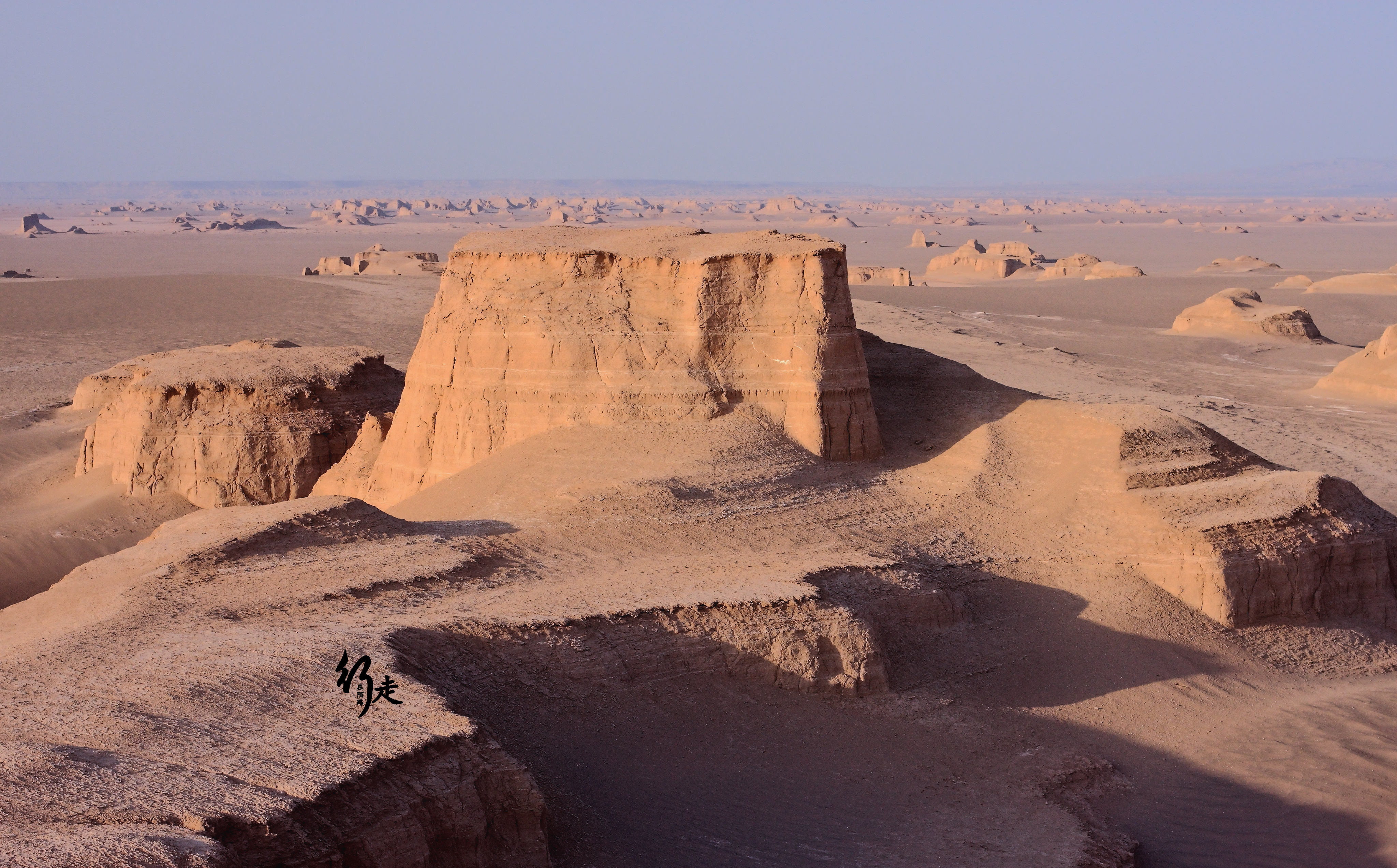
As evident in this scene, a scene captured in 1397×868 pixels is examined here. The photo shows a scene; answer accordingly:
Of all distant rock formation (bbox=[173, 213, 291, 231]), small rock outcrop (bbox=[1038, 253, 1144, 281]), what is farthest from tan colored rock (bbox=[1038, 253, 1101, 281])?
distant rock formation (bbox=[173, 213, 291, 231])

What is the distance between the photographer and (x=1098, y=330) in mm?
36906

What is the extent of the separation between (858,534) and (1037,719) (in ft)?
7.37

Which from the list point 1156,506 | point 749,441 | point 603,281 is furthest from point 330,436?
point 1156,506

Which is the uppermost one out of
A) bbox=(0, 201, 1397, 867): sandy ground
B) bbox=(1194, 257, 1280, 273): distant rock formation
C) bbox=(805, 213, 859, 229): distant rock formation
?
bbox=(805, 213, 859, 229): distant rock formation

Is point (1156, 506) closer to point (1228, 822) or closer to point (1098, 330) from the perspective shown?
point (1228, 822)

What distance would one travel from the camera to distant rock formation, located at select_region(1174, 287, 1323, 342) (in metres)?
33.5

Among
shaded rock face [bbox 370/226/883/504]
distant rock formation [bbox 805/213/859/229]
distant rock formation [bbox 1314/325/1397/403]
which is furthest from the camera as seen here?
distant rock formation [bbox 805/213/859/229]

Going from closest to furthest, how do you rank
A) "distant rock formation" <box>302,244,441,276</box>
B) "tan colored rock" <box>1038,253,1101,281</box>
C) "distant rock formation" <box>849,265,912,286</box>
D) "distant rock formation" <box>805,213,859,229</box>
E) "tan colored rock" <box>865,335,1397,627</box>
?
"tan colored rock" <box>865,335,1397,627</box> < "distant rock formation" <box>302,244,441,276</box> < "distant rock formation" <box>849,265,912,286</box> < "tan colored rock" <box>1038,253,1101,281</box> < "distant rock formation" <box>805,213,859,229</box>

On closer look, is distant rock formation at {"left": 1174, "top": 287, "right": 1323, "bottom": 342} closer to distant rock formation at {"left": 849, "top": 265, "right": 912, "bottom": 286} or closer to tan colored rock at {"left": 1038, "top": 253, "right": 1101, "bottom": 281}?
distant rock formation at {"left": 849, "top": 265, "right": 912, "bottom": 286}

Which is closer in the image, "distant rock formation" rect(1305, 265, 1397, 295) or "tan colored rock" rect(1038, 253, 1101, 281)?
"distant rock formation" rect(1305, 265, 1397, 295)

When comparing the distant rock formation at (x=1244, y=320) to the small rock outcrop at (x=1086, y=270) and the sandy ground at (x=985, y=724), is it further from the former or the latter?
the small rock outcrop at (x=1086, y=270)

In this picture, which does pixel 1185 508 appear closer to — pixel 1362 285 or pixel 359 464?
pixel 359 464

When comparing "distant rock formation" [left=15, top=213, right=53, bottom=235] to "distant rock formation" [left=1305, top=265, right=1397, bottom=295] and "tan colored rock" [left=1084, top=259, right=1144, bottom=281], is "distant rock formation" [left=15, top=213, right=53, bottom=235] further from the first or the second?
"distant rock formation" [left=1305, top=265, right=1397, bottom=295]

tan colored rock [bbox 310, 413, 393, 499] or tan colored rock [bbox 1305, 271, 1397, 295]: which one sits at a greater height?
tan colored rock [bbox 1305, 271, 1397, 295]
